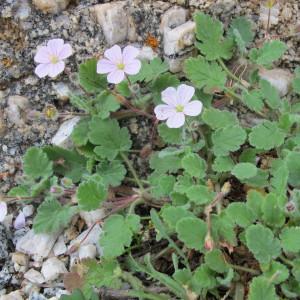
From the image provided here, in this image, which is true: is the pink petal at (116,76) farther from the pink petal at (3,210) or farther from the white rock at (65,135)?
the pink petal at (3,210)

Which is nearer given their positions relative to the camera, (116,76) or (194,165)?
(194,165)

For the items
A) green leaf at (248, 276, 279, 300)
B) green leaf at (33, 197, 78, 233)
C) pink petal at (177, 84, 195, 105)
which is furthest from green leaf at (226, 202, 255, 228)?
green leaf at (33, 197, 78, 233)

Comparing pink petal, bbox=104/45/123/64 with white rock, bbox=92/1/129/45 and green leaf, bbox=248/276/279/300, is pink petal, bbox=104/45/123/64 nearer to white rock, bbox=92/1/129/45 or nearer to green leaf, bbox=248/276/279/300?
white rock, bbox=92/1/129/45

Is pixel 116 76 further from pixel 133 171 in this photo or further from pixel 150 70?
pixel 133 171

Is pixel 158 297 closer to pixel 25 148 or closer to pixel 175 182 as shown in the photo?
pixel 175 182

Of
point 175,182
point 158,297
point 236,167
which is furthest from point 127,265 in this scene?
point 236,167

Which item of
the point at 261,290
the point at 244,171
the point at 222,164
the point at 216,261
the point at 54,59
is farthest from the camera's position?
the point at 54,59

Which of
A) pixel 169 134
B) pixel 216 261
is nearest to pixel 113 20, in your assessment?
pixel 169 134
